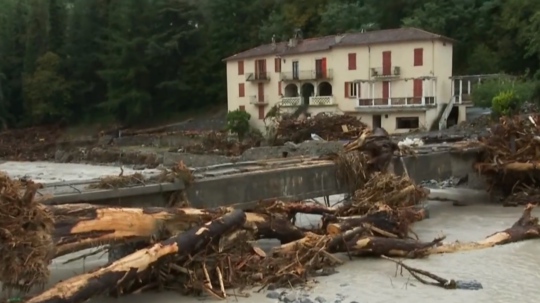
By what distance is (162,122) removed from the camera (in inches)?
2773

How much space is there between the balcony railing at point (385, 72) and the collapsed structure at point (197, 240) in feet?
110

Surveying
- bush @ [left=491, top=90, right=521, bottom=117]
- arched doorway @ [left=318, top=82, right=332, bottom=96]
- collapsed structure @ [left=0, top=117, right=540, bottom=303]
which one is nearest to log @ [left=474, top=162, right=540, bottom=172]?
collapsed structure @ [left=0, top=117, right=540, bottom=303]

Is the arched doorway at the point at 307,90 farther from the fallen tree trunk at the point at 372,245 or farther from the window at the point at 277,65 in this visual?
the fallen tree trunk at the point at 372,245

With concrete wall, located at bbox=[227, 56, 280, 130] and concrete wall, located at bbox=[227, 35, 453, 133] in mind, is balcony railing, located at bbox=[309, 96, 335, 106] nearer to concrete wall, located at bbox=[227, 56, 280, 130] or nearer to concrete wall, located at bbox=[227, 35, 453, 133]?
concrete wall, located at bbox=[227, 35, 453, 133]

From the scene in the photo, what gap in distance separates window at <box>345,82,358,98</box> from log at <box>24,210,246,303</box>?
40.9 m

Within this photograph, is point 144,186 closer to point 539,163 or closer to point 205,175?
point 205,175

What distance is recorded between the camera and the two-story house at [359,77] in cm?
4809

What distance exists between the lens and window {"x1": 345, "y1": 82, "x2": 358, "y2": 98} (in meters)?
52.1

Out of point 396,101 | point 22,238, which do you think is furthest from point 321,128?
point 22,238

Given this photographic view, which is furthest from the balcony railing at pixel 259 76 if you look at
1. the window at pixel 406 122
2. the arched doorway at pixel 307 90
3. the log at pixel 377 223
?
the log at pixel 377 223

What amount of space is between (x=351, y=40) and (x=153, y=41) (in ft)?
76.5

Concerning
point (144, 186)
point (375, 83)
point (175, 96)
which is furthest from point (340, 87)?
point (144, 186)

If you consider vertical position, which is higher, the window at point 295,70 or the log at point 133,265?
the window at point 295,70

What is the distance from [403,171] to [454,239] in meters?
3.62
